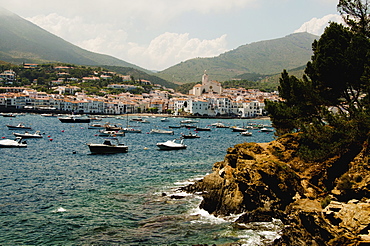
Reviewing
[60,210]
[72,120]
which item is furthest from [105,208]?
[72,120]

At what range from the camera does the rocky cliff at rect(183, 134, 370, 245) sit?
11.9m

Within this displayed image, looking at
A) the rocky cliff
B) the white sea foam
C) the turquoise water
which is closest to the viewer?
the rocky cliff

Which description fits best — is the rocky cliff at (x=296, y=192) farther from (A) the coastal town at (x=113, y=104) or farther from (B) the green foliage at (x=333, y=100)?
(A) the coastal town at (x=113, y=104)

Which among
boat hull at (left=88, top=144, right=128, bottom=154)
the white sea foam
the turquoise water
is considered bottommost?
the turquoise water

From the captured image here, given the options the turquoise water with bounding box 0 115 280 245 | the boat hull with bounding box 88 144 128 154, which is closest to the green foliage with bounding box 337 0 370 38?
the turquoise water with bounding box 0 115 280 245

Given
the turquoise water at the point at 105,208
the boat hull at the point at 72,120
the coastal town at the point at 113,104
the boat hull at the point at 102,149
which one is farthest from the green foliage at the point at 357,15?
the coastal town at the point at 113,104

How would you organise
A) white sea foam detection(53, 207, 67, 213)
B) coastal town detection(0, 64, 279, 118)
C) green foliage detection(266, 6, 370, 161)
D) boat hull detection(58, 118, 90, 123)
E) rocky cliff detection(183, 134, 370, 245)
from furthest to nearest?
coastal town detection(0, 64, 279, 118)
boat hull detection(58, 118, 90, 123)
white sea foam detection(53, 207, 67, 213)
green foliage detection(266, 6, 370, 161)
rocky cliff detection(183, 134, 370, 245)

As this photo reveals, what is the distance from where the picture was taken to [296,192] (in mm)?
17547

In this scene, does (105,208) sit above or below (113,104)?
below

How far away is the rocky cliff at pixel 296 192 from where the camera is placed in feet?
39.0

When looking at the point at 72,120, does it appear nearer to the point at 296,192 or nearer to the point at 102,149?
the point at 102,149

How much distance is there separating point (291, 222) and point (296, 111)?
1318cm

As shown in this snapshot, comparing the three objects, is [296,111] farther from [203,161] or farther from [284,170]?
[203,161]

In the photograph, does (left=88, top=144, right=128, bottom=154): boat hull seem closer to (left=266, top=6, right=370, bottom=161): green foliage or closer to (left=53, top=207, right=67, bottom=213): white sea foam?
(left=266, top=6, right=370, bottom=161): green foliage
